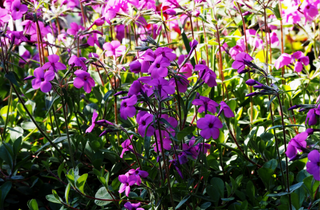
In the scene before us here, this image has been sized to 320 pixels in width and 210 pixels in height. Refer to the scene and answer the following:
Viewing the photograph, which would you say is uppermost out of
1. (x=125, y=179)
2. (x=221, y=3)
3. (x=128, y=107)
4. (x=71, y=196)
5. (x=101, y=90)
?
(x=221, y=3)

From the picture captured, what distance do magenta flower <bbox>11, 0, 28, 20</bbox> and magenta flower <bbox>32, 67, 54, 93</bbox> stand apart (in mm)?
258

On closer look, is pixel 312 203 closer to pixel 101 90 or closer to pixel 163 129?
pixel 163 129

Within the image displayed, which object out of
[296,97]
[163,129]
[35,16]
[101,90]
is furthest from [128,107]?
[296,97]

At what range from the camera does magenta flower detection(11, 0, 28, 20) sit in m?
1.08

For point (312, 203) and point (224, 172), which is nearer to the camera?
point (312, 203)

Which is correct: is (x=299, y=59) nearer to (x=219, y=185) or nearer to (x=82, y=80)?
(x=219, y=185)

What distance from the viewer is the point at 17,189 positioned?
1326mm

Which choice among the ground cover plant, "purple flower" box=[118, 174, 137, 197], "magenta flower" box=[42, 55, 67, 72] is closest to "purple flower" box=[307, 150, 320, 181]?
the ground cover plant

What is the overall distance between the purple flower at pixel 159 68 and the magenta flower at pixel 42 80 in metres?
0.35

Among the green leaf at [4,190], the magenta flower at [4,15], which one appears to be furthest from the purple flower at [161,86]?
the green leaf at [4,190]

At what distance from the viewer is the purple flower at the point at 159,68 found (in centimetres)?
78

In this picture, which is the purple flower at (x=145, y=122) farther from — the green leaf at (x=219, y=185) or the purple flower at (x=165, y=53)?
the green leaf at (x=219, y=185)

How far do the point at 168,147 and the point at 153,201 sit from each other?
0.21m

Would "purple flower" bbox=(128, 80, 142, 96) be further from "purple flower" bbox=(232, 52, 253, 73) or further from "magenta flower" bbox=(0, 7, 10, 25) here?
"magenta flower" bbox=(0, 7, 10, 25)
